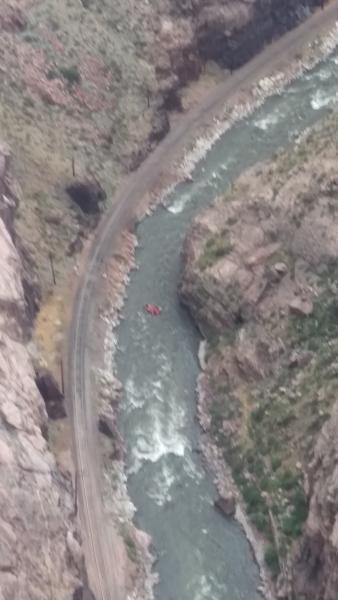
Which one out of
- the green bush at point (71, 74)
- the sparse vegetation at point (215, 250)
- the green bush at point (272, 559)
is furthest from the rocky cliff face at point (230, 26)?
A: the green bush at point (272, 559)

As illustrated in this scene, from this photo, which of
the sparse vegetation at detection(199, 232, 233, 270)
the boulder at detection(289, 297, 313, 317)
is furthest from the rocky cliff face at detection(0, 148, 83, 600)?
the boulder at detection(289, 297, 313, 317)

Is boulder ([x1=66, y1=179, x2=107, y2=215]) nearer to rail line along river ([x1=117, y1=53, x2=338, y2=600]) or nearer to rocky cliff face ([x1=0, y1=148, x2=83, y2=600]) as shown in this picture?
rail line along river ([x1=117, y1=53, x2=338, y2=600])

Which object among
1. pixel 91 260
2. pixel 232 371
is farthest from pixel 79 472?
pixel 91 260

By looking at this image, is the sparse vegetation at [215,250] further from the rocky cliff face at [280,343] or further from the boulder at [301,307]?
the boulder at [301,307]

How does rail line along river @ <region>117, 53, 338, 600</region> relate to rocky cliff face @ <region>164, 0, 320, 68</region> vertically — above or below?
below

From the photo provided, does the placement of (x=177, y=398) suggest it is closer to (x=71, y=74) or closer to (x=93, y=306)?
(x=93, y=306)

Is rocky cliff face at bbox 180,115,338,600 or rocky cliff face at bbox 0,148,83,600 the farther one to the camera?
rocky cliff face at bbox 180,115,338,600

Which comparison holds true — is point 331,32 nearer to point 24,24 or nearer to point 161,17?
point 161,17
